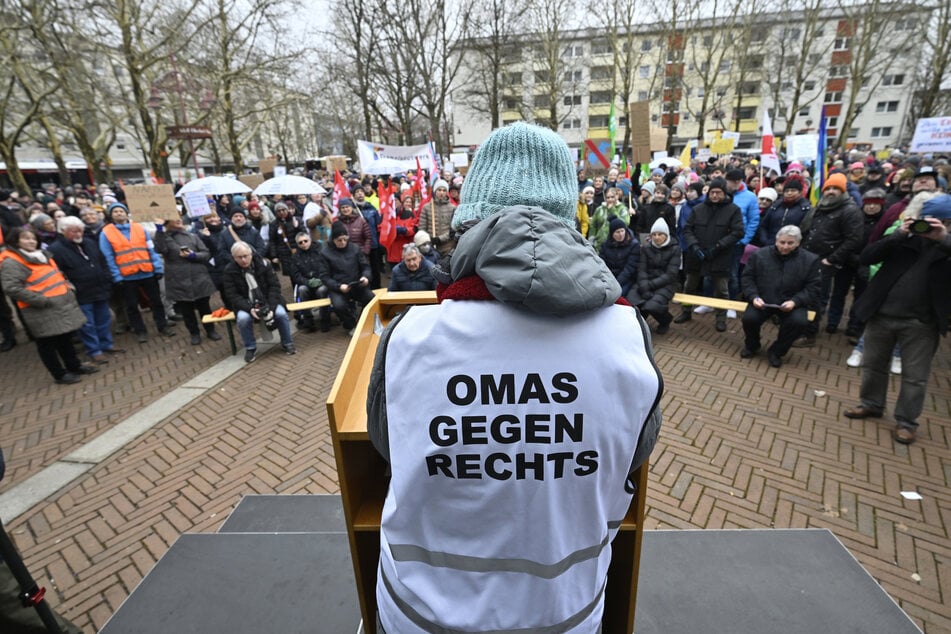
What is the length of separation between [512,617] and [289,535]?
2353mm

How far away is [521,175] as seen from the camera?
4.05ft

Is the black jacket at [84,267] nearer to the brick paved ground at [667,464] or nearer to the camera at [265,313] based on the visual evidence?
the brick paved ground at [667,464]

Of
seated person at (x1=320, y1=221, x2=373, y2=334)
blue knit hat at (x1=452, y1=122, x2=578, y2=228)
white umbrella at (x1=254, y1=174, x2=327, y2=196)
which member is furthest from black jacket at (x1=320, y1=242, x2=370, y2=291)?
blue knit hat at (x1=452, y1=122, x2=578, y2=228)

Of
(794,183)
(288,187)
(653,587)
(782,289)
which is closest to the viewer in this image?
(653,587)

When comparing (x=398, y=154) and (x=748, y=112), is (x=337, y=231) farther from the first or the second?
(x=748, y=112)

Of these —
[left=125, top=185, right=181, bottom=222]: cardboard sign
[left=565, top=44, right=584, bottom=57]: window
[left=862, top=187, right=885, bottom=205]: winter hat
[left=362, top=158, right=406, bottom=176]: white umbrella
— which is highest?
[left=565, top=44, right=584, bottom=57]: window

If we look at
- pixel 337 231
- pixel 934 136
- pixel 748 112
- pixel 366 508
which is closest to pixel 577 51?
pixel 748 112

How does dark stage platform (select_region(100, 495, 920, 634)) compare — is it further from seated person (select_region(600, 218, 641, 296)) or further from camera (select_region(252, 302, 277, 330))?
seated person (select_region(600, 218, 641, 296))

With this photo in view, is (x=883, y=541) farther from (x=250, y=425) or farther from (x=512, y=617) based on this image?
(x=250, y=425)

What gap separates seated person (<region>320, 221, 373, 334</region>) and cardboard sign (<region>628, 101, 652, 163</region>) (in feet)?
19.1

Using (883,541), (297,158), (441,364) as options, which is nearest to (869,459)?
(883,541)

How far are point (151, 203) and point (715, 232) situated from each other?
8.25 meters

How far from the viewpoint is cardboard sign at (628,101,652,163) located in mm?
8945

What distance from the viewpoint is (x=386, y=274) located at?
1015 centimetres
